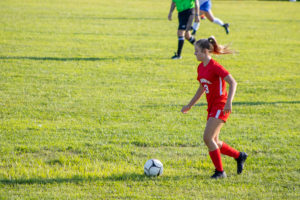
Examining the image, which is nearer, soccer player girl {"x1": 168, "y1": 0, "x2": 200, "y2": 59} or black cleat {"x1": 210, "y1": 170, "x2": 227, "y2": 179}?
black cleat {"x1": 210, "y1": 170, "x2": 227, "y2": 179}

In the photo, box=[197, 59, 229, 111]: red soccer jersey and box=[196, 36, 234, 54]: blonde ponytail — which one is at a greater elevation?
box=[196, 36, 234, 54]: blonde ponytail

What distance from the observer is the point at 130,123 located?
6.88 meters

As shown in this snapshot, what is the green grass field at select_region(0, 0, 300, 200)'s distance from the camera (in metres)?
4.73

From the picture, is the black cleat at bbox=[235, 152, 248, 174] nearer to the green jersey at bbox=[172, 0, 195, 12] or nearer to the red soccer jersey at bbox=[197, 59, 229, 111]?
the red soccer jersey at bbox=[197, 59, 229, 111]

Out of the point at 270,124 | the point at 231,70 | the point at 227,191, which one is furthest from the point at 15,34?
the point at 227,191

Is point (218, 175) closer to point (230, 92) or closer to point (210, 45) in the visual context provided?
point (230, 92)

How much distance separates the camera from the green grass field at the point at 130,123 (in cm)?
473

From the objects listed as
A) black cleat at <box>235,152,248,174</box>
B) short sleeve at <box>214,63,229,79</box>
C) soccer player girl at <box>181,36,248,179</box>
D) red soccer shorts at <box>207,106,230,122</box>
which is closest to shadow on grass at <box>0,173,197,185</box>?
soccer player girl at <box>181,36,248,179</box>

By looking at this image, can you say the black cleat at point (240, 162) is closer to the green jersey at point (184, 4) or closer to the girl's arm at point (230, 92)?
the girl's arm at point (230, 92)

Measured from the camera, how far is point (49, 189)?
14.9 ft

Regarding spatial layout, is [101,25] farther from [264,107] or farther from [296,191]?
[296,191]

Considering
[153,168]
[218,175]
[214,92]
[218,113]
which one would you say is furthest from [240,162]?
[153,168]

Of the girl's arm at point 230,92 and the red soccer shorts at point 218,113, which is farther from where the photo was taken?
the red soccer shorts at point 218,113

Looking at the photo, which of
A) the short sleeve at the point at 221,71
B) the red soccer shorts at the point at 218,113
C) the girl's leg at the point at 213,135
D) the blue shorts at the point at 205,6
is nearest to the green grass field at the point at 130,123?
the girl's leg at the point at 213,135
